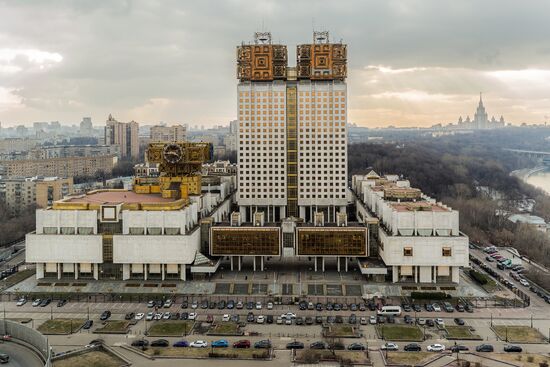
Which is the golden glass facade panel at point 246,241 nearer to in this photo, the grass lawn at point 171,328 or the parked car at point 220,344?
the grass lawn at point 171,328

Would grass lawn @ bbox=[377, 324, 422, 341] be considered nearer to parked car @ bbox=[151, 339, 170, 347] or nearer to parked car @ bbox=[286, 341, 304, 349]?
parked car @ bbox=[286, 341, 304, 349]

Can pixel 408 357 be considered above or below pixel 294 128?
below

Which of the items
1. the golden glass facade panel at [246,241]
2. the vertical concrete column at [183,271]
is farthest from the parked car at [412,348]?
the vertical concrete column at [183,271]

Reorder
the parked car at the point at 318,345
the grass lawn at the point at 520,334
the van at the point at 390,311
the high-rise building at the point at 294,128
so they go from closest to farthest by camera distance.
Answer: the parked car at the point at 318,345 < the grass lawn at the point at 520,334 < the van at the point at 390,311 < the high-rise building at the point at 294,128

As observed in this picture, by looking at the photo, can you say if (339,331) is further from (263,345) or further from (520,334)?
(520,334)

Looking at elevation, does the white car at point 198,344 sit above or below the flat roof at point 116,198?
below

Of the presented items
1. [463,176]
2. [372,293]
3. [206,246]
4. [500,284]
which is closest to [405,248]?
[372,293]

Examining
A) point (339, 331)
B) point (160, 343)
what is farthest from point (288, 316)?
point (160, 343)

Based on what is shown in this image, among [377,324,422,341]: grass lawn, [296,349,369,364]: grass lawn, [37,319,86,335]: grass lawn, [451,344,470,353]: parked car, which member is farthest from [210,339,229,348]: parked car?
[451,344,470,353]: parked car
